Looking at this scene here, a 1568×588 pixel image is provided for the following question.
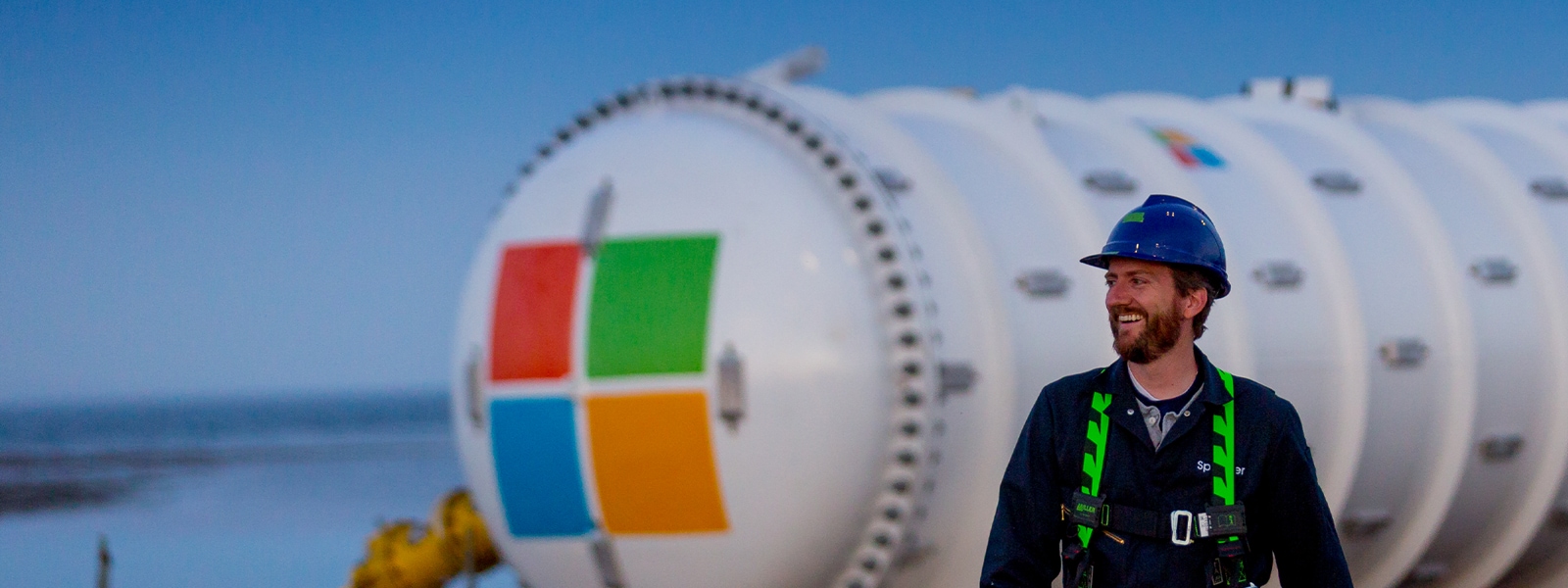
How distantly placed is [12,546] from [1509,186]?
38.0 ft

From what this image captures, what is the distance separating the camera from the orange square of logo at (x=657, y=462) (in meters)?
3.89

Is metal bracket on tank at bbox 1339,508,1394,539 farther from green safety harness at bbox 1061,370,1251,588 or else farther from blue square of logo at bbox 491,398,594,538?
green safety harness at bbox 1061,370,1251,588

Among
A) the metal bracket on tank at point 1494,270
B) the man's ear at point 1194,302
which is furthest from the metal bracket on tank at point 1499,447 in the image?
the man's ear at point 1194,302

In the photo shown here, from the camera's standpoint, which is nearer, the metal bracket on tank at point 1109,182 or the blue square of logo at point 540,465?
the blue square of logo at point 540,465

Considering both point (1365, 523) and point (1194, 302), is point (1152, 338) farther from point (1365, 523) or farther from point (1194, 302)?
point (1365, 523)

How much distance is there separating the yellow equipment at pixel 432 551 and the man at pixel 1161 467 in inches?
108

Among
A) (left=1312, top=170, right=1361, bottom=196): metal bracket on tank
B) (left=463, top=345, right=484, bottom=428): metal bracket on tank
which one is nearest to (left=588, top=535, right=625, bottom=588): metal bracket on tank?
(left=463, top=345, right=484, bottom=428): metal bracket on tank

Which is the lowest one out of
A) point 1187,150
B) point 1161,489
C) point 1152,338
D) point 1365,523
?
point 1365,523

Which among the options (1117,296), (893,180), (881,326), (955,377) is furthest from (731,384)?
(1117,296)

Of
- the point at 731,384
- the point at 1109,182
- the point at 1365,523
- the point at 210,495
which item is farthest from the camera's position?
the point at 210,495

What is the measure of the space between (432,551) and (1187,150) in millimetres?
2694

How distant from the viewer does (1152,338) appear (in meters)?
2.60

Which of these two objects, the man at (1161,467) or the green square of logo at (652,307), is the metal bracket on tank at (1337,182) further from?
the man at (1161,467)

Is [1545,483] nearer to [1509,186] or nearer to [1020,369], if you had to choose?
[1509,186]
